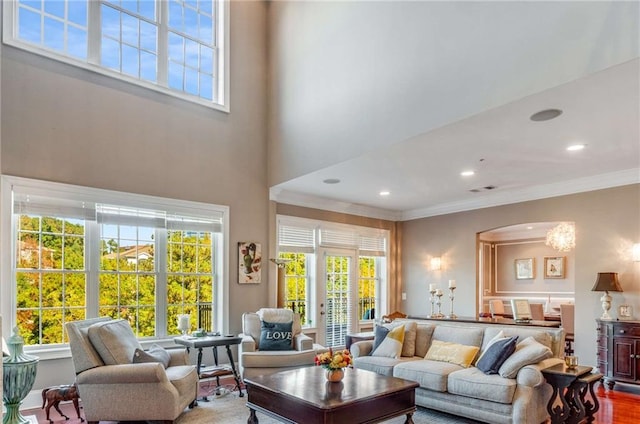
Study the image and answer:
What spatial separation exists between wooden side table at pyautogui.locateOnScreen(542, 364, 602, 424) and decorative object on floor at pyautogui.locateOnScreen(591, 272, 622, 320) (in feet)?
7.72

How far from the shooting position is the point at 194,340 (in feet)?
17.5

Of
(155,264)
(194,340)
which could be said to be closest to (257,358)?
(194,340)

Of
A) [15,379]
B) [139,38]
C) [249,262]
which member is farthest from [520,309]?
[139,38]

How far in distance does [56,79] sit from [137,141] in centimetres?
112

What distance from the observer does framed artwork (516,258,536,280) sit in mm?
A: 10566

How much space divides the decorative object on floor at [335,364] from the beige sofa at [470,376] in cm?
111

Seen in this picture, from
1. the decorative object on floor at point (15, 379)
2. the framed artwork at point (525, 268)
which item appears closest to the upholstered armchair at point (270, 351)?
the decorative object on floor at point (15, 379)

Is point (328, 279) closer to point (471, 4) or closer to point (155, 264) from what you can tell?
point (155, 264)

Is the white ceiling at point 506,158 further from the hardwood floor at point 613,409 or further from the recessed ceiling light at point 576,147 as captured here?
the hardwood floor at point 613,409

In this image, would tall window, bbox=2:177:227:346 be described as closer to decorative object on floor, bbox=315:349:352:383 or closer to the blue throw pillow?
the blue throw pillow

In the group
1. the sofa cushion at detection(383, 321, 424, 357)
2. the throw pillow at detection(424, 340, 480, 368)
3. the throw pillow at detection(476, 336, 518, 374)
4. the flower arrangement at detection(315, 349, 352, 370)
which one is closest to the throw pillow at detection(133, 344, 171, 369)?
the flower arrangement at detection(315, 349, 352, 370)

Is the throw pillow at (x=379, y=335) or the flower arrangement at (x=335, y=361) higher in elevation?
the flower arrangement at (x=335, y=361)

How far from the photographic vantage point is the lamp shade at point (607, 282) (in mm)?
5926

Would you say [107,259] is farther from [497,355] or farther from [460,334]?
[497,355]
